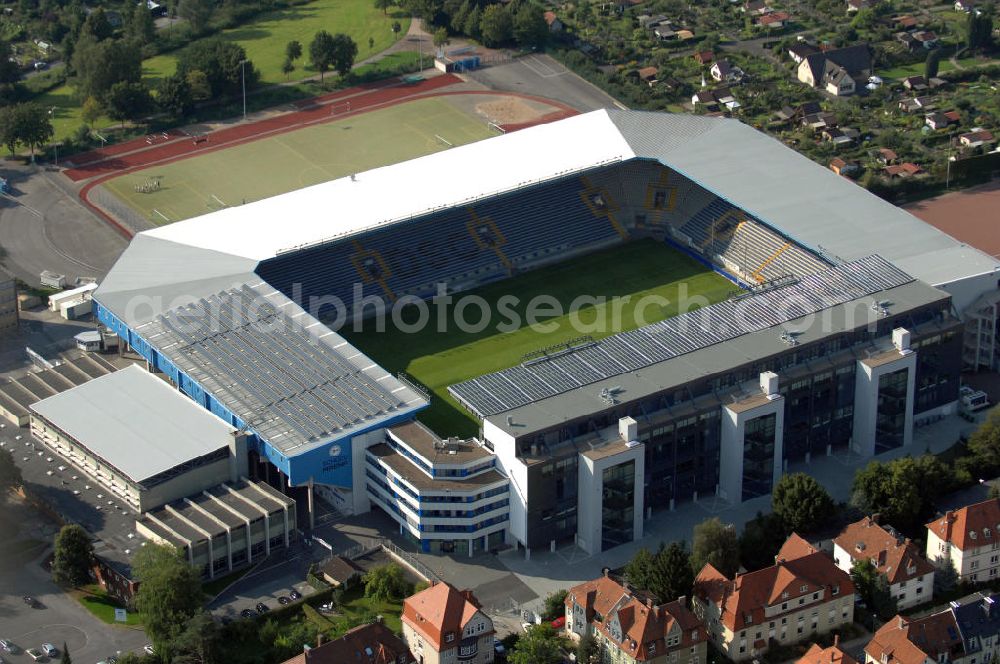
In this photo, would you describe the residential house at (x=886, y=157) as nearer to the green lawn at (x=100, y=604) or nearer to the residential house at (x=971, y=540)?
the residential house at (x=971, y=540)

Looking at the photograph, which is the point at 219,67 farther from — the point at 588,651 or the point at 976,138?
the point at 588,651

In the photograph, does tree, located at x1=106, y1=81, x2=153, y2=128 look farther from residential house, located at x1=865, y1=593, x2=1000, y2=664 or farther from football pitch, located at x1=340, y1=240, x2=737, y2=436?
residential house, located at x1=865, y1=593, x2=1000, y2=664

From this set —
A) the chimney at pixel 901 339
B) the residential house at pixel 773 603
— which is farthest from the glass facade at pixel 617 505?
the chimney at pixel 901 339

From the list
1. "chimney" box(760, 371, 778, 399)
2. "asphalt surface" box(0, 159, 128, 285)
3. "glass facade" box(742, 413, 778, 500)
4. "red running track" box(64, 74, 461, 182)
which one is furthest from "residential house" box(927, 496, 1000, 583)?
"red running track" box(64, 74, 461, 182)

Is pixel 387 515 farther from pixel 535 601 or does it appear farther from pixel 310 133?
pixel 310 133

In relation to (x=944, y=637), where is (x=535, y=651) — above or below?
below

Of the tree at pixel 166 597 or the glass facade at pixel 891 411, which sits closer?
the tree at pixel 166 597

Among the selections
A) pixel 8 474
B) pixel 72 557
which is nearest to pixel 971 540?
pixel 72 557
